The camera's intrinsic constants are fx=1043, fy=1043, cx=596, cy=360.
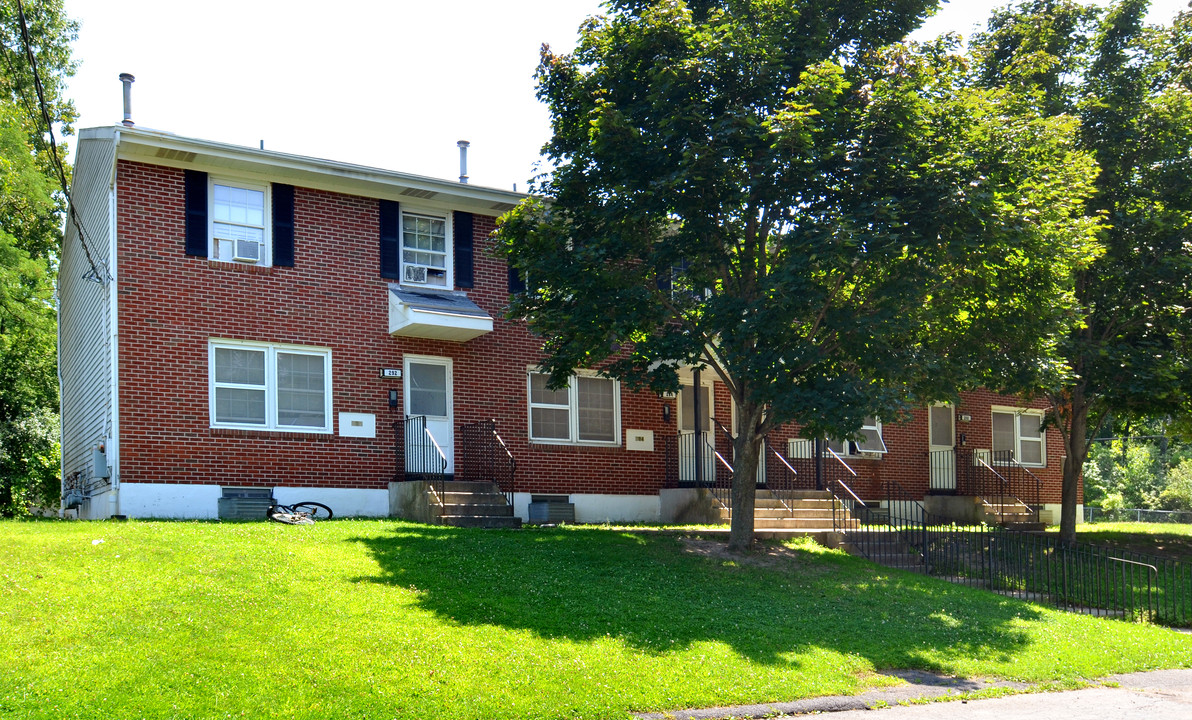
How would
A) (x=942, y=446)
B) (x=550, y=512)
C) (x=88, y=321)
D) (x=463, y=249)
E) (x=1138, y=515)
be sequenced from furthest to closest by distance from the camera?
1. (x=1138, y=515)
2. (x=942, y=446)
3. (x=88, y=321)
4. (x=463, y=249)
5. (x=550, y=512)

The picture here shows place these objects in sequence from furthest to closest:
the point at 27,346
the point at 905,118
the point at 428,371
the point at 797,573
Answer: the point at 27,346 < the point at 428,371 < the point at 797,573 < the point at 905,118

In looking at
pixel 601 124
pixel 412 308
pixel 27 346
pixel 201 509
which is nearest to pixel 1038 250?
pixel 601 124

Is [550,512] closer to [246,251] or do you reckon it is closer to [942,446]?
[246,251]

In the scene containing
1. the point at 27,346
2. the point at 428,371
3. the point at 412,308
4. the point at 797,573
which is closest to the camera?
the point at 797,573

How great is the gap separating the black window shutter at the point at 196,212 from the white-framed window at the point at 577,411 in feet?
21.3

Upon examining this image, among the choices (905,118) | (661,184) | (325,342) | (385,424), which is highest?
(905,118)

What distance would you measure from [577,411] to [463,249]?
3.94m

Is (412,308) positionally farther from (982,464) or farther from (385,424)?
(982,464)

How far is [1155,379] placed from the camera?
1869cm

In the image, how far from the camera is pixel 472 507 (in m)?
16.9

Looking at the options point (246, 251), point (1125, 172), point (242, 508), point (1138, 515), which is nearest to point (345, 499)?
point (242, 508)

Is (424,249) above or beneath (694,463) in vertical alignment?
above

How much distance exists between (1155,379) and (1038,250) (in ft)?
22.1

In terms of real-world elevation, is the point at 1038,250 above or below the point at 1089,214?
below
